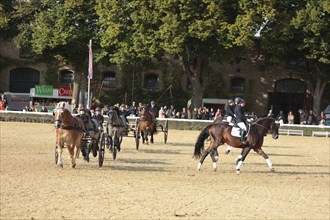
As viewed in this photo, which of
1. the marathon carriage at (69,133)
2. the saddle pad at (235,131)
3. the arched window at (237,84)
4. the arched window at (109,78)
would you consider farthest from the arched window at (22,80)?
the saddle pad at (235,131)

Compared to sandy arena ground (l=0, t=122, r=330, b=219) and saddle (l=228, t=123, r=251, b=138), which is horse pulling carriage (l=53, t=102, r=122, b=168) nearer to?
sandy arena ground (l=0, t=122, r=330, b=219)

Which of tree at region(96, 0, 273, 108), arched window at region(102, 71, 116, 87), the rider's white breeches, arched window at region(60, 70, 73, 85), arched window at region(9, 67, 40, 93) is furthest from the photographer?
arched window at region(9, 67, 40, 93)

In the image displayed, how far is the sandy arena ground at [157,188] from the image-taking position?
41.4ft

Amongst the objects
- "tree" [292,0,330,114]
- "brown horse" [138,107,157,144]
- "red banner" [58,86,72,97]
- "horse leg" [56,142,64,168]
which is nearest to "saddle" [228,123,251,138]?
"horse leg" [56,142,64,168]

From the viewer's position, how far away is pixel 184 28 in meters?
47.7

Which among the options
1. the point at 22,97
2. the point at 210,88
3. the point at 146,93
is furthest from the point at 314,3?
the point at 22,97

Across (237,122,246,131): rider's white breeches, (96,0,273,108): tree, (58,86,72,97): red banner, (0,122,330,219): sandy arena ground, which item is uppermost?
(96,0,273,108): tree

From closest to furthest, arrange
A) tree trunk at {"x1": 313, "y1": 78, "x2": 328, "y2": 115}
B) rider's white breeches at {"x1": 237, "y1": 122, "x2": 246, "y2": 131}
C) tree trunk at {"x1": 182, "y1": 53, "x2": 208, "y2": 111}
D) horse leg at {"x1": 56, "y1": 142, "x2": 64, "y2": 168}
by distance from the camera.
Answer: horse leg at {"x1": 56, "y1": 142, "x2": 64, "y2": 168} < rider's white breeches at {"x1": 237, "y1": 122, "x2": 246, "y2": 131} < tree trunk at {"x1": 182, "y1": 53, "x2": 208, "y2": 111} < tree trunk at {"x1": 313, "y1": 78, "x2": 328, "y2": 115}

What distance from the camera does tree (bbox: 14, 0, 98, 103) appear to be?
53.7 m

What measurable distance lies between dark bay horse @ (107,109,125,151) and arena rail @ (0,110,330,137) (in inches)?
760

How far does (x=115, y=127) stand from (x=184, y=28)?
25.3m

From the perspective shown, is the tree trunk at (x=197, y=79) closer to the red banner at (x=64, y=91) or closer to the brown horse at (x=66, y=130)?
the red banner at (x=64, y=91)

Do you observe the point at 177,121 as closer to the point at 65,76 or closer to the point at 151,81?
the point at 151,81

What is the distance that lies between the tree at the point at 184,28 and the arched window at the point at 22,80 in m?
14.7
